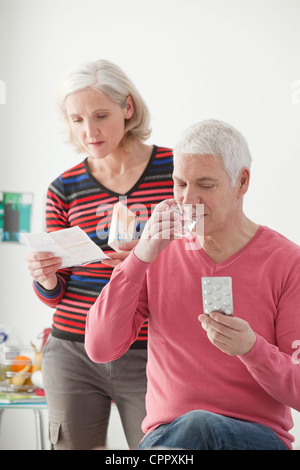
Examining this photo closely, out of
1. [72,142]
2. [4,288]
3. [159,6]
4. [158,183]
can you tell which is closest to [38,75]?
[159,6]

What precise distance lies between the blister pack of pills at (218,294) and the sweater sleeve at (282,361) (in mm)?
117

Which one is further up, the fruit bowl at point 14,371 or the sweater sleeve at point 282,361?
the sweater sleeve at point 282,361

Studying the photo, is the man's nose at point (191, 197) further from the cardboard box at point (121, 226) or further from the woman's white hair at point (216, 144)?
the cardboard box at point (121, 226)

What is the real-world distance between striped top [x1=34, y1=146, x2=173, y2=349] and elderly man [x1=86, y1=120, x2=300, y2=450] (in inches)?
10.6

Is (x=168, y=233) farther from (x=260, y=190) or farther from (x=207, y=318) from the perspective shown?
(x=260, y=190)

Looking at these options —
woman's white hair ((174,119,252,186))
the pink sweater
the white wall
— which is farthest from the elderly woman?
the white wall

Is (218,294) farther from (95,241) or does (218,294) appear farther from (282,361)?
(95,241)

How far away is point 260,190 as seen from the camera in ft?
9.13

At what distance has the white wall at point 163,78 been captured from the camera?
2.73 metres

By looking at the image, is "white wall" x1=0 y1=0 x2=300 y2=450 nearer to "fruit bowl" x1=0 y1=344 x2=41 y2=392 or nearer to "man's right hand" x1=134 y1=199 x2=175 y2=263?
"fruit bowl" x1=0 y1=344 x2=41 y2=392

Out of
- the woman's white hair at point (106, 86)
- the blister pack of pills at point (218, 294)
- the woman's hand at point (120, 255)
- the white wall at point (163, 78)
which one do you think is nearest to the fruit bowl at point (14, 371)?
the white wall at point (163, 78)

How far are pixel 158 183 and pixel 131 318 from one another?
48cm

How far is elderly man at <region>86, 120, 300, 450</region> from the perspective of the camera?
129cm

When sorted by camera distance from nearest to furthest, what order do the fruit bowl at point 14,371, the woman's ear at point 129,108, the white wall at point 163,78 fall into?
the woman's ear at point 129,108 → the fruit bowl at point 14,371 → the white wall at point 163,78
